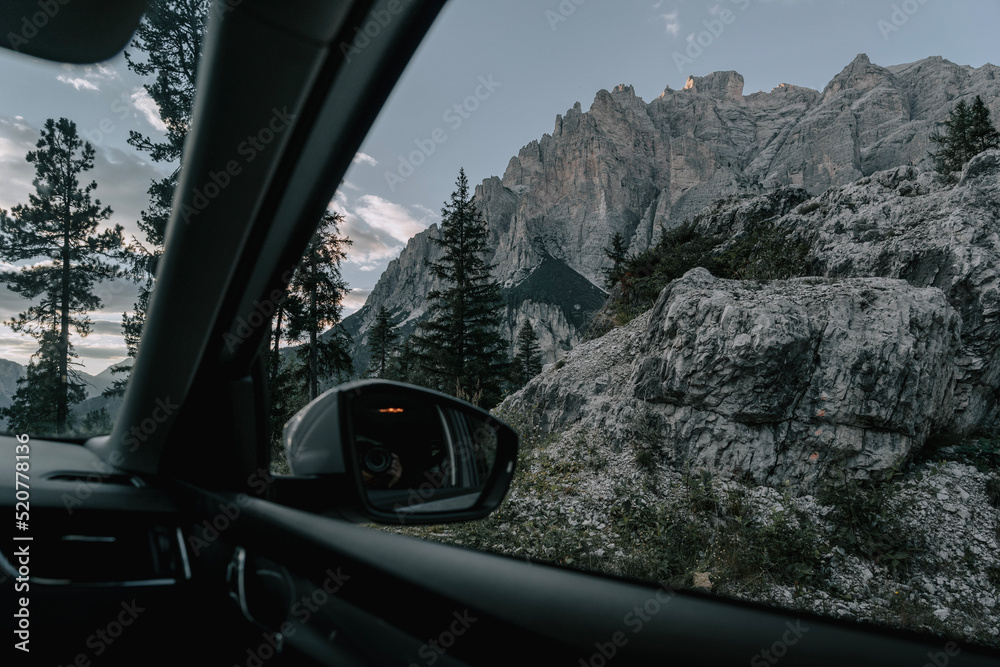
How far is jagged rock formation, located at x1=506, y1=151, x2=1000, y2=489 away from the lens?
4801 mm

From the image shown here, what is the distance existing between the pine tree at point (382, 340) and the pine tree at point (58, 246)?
10.1 feet

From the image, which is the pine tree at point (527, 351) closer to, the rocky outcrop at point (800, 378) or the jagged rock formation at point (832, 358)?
the jagged rock formation at point (832, 358)

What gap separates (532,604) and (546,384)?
6961mm

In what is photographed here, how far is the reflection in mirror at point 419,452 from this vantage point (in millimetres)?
1085

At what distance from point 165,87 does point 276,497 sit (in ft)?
3.61

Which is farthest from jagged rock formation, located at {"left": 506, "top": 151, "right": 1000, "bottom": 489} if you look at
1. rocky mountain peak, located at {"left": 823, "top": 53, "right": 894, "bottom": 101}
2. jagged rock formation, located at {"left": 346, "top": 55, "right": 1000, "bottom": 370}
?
rocky mountain peak, located at {"left": 823, "top": 53, "right": 894, "bottom": 101}

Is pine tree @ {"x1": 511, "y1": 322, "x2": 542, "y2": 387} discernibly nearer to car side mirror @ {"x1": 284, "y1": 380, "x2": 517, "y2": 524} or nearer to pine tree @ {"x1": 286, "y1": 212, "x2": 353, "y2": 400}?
pine tree @ {"x1": 286, "y1": 212, "x2": 353, "y2": 400}

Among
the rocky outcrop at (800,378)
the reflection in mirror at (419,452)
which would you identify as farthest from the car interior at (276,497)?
the rocky outcrop at (800,378)

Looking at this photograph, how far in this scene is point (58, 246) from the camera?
3.66 feet

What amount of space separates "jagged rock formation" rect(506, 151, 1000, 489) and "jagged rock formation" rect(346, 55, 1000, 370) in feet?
212

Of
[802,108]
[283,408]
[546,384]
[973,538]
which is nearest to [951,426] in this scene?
[973,538]

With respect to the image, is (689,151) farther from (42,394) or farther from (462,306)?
(42,394)

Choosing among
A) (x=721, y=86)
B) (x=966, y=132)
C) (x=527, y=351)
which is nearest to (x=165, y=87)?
(x=527, y=351)

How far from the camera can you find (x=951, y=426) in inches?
201
